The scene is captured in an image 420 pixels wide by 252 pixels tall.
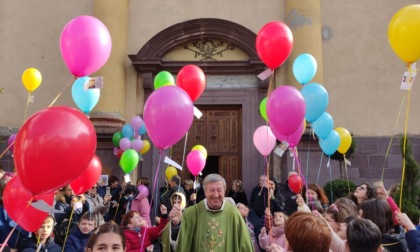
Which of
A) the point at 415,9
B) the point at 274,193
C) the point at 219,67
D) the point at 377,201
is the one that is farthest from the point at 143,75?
the point at 377,201

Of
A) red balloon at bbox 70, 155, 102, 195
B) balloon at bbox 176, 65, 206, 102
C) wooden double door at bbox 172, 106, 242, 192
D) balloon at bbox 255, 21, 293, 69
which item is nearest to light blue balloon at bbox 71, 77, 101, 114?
balloon at bbox 176, 65, 206, 102

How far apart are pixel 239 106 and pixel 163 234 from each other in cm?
796

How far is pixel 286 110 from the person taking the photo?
5574 millimetres

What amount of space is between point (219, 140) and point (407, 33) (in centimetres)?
743

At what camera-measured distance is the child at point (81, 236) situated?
4863 millimetres

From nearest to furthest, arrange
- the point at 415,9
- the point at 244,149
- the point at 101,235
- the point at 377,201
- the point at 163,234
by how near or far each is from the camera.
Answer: the point at 101,235 < the point at 377,201 < the point at 163,234 < the point at 415,9 < the point at 244,149

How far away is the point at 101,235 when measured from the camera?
124 inches

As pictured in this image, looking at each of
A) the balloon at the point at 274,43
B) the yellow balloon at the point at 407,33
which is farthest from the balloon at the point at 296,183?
the yellow balloon at the point at 407,33

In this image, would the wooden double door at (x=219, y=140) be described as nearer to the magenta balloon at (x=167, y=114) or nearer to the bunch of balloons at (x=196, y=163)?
the bunch of balloons at (x=196, y=163)

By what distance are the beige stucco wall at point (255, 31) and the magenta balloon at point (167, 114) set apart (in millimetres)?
7601

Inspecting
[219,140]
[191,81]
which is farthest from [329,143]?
[219,140]

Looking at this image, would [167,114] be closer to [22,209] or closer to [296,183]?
[22,209]

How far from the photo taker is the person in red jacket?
15.7ft

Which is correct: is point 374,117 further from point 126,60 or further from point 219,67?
point 126,60
